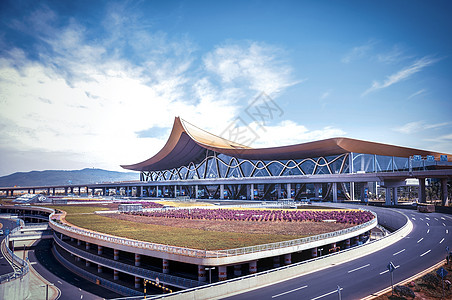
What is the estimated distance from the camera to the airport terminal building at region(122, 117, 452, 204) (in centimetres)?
4462

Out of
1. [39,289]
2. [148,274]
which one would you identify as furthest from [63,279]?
[148,274]

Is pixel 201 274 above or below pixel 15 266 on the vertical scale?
above

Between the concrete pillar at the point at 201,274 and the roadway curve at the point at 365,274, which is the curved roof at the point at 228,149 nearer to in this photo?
the roadway curve at the point at 365,274

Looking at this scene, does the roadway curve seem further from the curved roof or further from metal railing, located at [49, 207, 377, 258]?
the curved roof

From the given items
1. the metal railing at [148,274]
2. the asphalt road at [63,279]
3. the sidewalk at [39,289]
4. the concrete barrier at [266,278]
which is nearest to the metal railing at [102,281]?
the asphalt road at [63,279]

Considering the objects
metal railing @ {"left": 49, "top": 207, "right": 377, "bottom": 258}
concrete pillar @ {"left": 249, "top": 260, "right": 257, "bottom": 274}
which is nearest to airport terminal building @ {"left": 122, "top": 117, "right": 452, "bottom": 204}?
metal railing @ {"left": 49, "top": 207, "right": 377, "bottom": 258}

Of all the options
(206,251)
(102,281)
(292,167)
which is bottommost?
(102,281)

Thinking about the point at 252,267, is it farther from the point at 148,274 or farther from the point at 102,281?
the point at 102,281

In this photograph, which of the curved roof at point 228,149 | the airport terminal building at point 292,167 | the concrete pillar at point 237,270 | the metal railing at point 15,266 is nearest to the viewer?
the metal railing at point 15,266

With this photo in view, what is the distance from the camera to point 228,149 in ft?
198

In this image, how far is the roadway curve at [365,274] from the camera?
36.6 feet

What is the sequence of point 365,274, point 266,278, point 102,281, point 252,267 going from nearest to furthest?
point 266,278 → point 365,274 → point 252,267 → point 102,281

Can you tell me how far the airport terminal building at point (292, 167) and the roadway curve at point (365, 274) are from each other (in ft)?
76.9

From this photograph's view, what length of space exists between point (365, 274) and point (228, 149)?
4779cm
